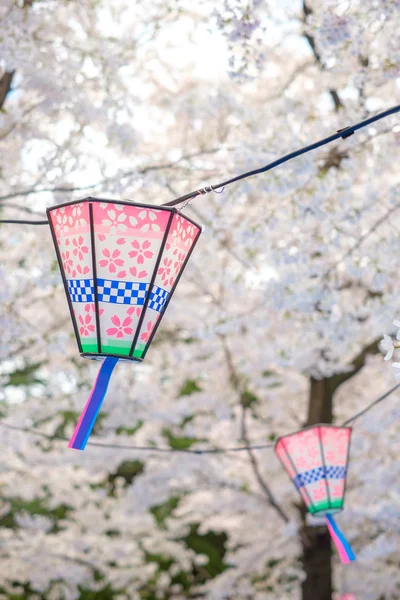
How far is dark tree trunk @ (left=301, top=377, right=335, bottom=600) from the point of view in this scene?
6914 mm

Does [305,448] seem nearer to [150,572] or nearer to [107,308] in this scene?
[107,308]

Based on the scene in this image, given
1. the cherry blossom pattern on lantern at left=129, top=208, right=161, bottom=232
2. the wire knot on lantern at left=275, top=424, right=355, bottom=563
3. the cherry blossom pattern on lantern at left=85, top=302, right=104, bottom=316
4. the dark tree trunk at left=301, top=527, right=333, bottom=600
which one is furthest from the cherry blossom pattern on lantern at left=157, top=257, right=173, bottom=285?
the dark tree trunk at left=301, top=527, right=333, bottom=600

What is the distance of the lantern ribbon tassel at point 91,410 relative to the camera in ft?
6.96

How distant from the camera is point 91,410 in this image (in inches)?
84.4

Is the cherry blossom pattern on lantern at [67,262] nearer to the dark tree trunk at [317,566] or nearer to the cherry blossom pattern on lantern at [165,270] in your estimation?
the cherry blossom pattern on lantern at [165,270]

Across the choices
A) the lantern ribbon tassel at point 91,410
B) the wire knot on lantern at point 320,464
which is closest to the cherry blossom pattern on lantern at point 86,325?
the lantern ribbon tassel at point 91,410

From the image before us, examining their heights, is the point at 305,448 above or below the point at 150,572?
above

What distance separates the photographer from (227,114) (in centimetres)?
731

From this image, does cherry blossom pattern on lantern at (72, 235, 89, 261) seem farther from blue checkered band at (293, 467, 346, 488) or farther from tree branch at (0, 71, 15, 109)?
tree branch at (0, 71, 15, 109)

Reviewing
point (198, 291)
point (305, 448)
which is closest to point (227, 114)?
point (198, 291)

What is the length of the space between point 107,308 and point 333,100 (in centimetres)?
461

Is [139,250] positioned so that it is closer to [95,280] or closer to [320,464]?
[95,280]

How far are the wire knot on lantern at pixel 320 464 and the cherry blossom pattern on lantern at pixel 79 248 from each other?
7.64 feet

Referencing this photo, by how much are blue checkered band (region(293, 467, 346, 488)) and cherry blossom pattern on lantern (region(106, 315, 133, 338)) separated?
7.38 feet
